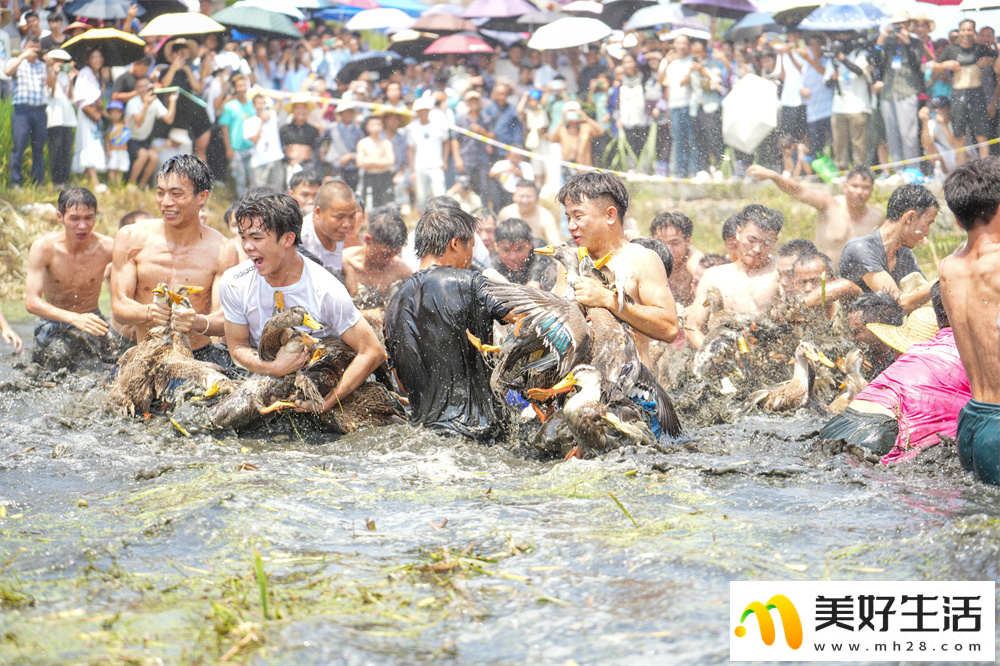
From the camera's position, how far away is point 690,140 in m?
11.8

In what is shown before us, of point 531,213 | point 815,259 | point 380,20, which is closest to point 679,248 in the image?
point 815,259

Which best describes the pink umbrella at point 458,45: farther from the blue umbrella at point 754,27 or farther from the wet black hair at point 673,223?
the wet black hair at point 673,223

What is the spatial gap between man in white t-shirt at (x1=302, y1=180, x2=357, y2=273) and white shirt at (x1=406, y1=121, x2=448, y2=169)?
222 inches

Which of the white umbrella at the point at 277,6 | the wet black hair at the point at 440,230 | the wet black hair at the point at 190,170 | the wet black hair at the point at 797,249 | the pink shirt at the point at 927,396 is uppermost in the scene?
the white umbrella at the point at 277,6

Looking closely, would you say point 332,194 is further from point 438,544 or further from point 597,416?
point 438,544

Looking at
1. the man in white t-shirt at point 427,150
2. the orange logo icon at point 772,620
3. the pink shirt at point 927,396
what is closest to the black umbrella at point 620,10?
the man in white t-shirt at point 427,150

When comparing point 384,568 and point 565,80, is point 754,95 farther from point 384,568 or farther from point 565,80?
point 384,568

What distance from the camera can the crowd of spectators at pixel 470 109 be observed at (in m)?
11.3

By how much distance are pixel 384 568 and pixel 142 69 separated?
37.7 feet

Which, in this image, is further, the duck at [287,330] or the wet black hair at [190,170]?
the wet black hair at [190,170]

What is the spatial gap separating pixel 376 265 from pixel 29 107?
7432 mm

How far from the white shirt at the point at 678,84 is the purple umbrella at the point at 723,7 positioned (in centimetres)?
162

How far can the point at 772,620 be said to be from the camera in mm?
2887

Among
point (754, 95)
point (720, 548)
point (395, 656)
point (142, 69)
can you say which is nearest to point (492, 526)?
point (720, 548)
